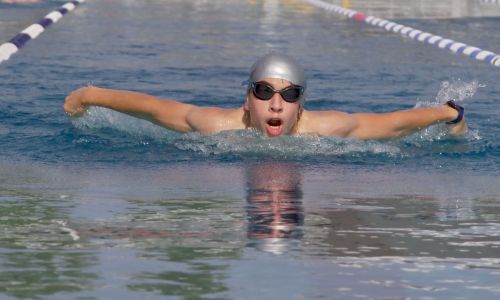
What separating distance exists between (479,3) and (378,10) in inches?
158

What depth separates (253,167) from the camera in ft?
24.1

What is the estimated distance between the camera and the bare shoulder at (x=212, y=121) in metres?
8.03

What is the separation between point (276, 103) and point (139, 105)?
0.78 metres

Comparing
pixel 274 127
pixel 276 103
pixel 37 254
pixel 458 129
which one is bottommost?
pixel 37 254

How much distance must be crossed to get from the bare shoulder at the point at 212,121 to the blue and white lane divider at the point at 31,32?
6.58m

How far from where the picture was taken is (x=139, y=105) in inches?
308

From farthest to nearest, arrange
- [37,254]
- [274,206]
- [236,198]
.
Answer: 1. [236,198]
2. [274,206]
3. [37,254]

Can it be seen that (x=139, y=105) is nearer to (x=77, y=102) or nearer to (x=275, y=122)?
(x=77, y=102)

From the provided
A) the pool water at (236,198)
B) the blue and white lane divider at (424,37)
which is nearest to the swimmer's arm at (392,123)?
the pool water at (236,198)

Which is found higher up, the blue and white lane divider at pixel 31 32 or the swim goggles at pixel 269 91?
the blue and white lane divider at pixel 31 32

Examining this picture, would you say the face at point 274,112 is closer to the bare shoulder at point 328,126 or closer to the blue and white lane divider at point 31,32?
the bare shoulder at point 328,126

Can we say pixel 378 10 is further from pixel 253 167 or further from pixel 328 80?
pixel 253 167

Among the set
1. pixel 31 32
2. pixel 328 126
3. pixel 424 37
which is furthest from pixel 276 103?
pixel 424 37

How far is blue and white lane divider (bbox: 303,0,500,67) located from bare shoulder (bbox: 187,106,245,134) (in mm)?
7128
